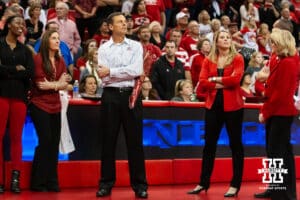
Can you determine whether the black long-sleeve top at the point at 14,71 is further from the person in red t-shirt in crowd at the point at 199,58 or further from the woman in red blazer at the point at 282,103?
the person in red t-shirt in crowd at the point at 199,58

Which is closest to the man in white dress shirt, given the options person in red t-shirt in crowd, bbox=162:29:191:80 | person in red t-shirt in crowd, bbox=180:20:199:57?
person in red t-shirt in crowd, bbox=162:29:191:80

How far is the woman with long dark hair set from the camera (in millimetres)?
9578

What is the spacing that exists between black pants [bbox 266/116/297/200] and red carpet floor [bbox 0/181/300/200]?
1016 millimetres

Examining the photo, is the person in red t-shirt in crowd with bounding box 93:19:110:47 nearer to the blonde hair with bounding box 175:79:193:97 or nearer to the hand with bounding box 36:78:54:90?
the blonde hair with bounding box 175:79:193:97

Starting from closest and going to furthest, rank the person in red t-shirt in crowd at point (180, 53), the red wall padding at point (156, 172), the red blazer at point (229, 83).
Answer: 1. the red blazer at point (229, 83)
2. the red wall padding at point (156, 172)
3. the person in red t-shirt in crowd at point (180, 53)

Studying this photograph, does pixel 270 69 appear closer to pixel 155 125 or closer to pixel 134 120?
pixel 134 120

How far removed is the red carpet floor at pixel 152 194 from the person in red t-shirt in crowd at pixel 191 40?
5720 millimetres

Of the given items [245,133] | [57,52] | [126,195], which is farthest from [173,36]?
[126,195]

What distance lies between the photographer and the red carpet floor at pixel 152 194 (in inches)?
352

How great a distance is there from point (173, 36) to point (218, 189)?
6.00 meters

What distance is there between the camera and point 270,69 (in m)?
8.31

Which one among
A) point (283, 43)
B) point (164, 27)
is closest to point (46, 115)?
point (283, 43)

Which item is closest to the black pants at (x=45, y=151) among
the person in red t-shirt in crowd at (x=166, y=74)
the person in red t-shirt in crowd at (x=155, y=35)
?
the person in red t-shirt in crowd at (x=166, y=74)

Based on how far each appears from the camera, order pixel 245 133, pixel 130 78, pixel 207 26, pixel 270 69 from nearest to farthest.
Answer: pixel 270 69 < pixel 130 78 < pixel 245 133 < pixel 207 26
